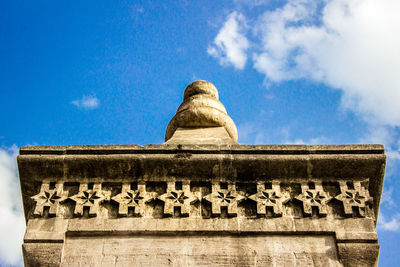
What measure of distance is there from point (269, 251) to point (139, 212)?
147 cm

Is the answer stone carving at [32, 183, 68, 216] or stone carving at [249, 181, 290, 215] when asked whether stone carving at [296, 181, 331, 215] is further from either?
stone carving at [32, 183, 68, 216]

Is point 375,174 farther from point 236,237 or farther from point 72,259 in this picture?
point 72,259

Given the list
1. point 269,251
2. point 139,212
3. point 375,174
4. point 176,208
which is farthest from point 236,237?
point 375,174

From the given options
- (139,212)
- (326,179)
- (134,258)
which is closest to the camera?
Answer: (134,258)

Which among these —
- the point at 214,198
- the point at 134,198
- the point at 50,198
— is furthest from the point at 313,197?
the point at 50,198

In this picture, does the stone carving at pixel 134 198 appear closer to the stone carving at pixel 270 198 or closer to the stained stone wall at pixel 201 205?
the stained stone wall at pixel 201 205

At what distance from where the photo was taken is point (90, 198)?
6.01 metres

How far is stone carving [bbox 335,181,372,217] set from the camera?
19.3ft

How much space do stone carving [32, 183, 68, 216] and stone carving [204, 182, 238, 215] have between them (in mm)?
1664

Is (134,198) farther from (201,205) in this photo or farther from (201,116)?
(201,116)

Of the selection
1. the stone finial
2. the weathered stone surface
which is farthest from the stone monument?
the stone finial

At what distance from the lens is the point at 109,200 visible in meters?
5.99

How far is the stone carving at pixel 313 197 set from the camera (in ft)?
19.2

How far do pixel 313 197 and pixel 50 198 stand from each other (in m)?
3.00
